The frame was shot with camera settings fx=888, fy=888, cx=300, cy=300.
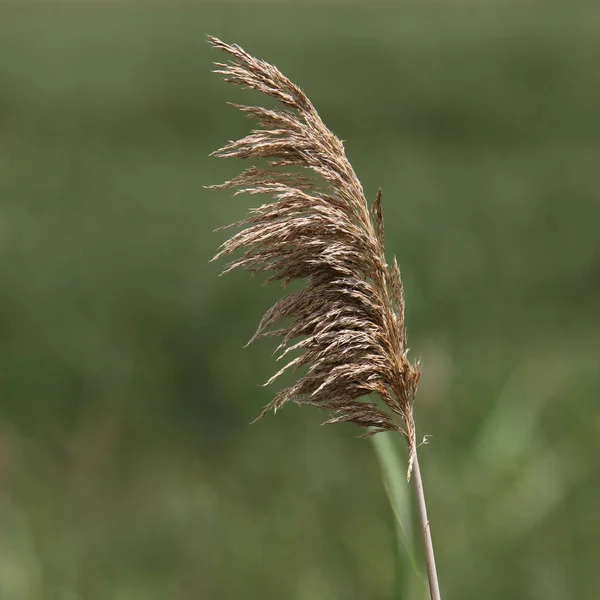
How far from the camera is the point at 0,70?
934 cm

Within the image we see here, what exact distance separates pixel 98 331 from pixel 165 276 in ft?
2.24

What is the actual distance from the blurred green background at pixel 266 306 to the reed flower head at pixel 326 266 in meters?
0.41

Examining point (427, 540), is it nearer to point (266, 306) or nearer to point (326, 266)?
point (326, 266)

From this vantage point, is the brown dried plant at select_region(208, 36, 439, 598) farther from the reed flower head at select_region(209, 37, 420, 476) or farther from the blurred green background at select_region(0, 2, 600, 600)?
the blurred green background at select_region(0, 2, 600, 600)

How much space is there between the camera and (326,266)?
1162 mm

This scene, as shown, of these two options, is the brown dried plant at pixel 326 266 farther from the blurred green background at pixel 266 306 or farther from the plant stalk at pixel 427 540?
the blurred green background at pixel 266 306

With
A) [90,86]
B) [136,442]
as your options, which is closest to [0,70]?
[90,86]

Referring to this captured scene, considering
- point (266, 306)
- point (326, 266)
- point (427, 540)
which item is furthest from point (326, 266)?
point (266, 306)

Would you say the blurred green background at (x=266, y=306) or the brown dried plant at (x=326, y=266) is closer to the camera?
the brown dried plant at (x=326, y=266)

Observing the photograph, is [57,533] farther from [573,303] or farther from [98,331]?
[573,303]

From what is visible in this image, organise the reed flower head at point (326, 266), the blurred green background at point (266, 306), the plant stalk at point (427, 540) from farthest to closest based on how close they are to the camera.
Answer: the blurred green background at point (266, 306) → the reed flower head at point (326, 266) → the plant stalk at point (427, 540)

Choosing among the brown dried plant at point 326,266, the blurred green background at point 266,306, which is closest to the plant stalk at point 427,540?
the brown dried plant at point 326,266

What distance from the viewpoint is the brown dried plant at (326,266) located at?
1.13m

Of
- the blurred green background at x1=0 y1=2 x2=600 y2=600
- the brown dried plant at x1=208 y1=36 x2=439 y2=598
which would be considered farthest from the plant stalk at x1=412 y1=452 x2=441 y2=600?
the blurred green background at x1=0 y1=2 x2=600 y2=600
